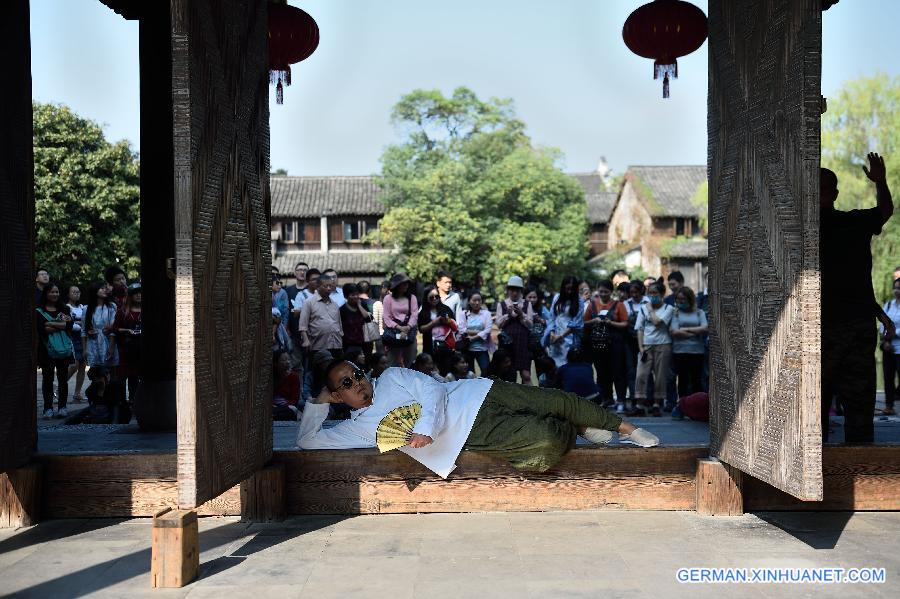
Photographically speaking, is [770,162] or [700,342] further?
[700,342]

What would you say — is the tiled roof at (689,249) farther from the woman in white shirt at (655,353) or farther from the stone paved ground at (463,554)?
the stone paved ground at (463,554)

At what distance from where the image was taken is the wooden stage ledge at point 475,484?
17.7ft

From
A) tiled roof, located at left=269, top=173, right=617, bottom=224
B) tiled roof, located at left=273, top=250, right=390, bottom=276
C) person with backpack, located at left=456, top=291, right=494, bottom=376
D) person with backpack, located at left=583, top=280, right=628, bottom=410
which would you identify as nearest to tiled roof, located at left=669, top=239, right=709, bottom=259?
tiled roof, located at left=269, top=173, right=617, bottom=224

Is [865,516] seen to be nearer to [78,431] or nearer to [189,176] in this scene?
[189,176]

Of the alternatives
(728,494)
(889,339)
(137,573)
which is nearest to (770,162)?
(728,494)

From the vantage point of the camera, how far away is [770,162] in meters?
4.66

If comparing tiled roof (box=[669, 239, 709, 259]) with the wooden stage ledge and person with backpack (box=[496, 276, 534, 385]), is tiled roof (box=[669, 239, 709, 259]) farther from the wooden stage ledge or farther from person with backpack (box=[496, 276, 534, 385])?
the wooden stage ledge

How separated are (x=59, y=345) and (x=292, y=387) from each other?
3.18 metres

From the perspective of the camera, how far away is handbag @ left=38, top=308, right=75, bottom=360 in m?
10.5

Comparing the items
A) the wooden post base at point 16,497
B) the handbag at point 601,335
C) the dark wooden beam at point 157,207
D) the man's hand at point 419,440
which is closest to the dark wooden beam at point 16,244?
the wooden post base at point 16,497

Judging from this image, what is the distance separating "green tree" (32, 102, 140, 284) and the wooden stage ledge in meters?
21.4

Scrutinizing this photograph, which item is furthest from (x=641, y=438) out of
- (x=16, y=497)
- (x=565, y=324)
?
(x=565, y=324)

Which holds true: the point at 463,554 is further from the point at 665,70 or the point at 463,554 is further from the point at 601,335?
the point at 601,335

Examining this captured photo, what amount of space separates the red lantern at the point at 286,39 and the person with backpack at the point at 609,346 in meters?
4.33
